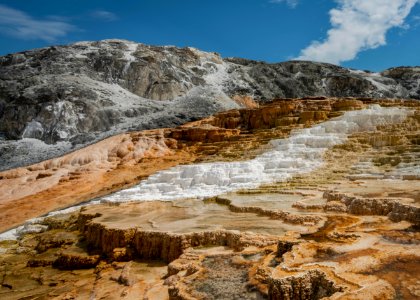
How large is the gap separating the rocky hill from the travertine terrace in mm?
9596

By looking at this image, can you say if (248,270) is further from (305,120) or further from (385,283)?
(305,120)

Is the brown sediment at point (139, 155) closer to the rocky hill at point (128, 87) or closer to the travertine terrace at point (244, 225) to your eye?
the travertine terrace at point (244, 225)

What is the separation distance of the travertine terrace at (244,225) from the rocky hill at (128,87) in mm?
9596

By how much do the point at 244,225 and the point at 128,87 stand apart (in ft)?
136

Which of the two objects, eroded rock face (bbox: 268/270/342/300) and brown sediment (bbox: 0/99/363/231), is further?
brown sediment (bbox: 0/99/363/231)

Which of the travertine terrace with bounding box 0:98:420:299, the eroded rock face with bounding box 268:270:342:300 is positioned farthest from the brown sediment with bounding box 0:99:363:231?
the eroded rock face with bounding box 268:270:342:300

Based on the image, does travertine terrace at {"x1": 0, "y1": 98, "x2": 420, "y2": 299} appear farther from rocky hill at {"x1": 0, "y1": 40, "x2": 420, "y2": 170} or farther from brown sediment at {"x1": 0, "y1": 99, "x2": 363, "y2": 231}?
rocky hill at {"x1": 0, "y1": 40, "x2": 420, "y2": 170}

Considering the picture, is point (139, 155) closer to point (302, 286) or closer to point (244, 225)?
point (244, 225)

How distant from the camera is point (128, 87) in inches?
1982

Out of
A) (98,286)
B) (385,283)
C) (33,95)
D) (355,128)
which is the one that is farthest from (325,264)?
(33,95)

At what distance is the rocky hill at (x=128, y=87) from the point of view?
1574 inches

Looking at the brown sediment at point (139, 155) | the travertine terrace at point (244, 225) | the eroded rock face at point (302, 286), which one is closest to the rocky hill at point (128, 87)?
the brown sediment at point (139, 155)

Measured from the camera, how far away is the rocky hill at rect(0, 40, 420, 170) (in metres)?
40.0

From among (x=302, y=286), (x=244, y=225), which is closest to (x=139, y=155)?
(x=244, y=225)
